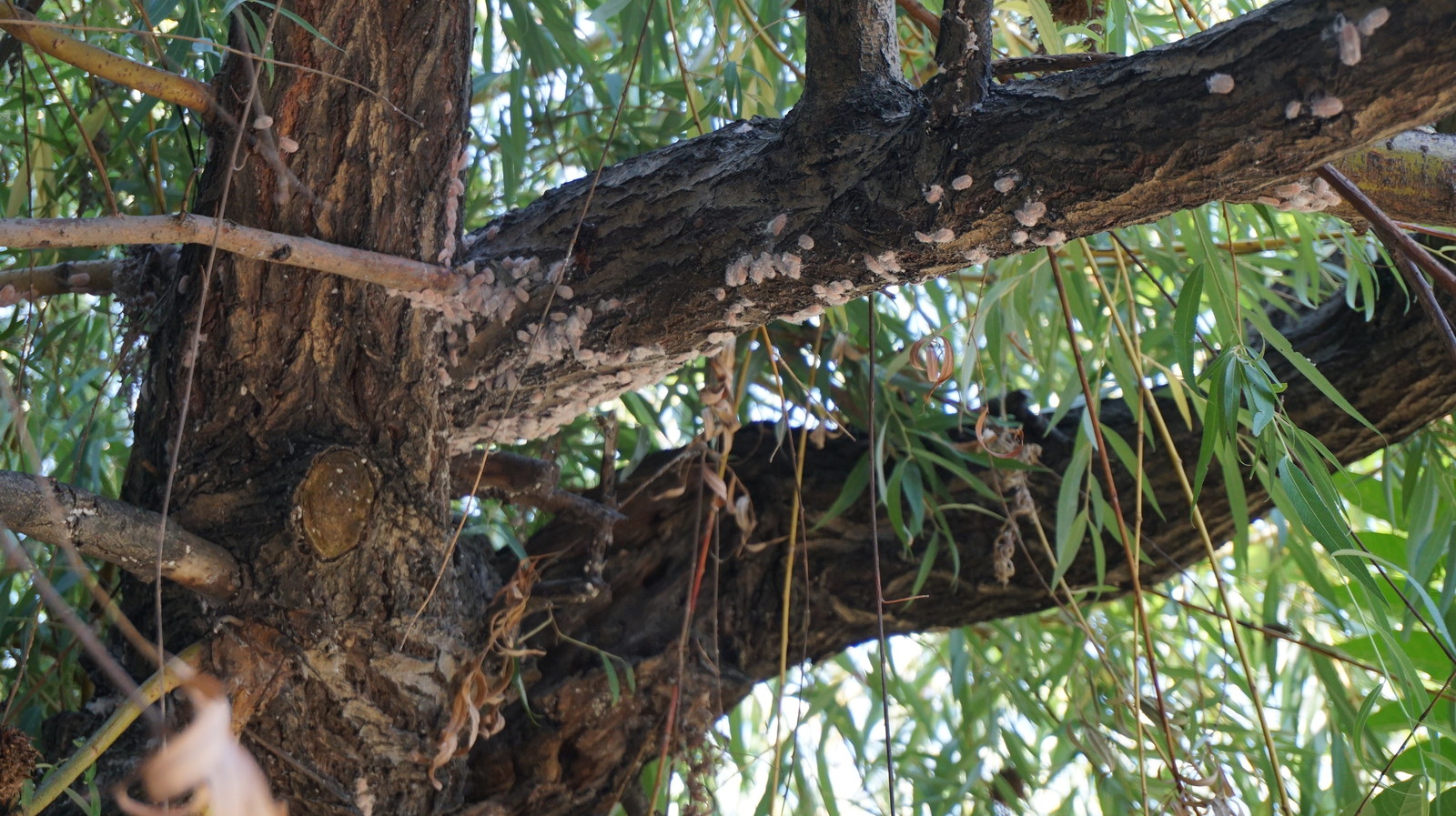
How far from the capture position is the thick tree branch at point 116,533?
0.73m

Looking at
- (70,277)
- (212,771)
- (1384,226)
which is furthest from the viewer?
(70,277)

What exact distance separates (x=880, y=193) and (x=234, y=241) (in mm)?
450

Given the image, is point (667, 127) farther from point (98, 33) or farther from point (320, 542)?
point (320, 542)

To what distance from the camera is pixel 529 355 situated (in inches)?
34.6

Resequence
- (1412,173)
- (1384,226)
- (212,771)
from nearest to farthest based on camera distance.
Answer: (212,771) < (1384,226) < (1412,173)

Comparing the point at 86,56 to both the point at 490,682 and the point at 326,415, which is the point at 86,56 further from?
the point at 490,682

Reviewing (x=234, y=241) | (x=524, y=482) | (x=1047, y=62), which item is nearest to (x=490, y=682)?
(x=524, y=482)

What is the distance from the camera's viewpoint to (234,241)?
0.73m

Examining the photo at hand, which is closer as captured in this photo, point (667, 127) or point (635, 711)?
point (635, 711)

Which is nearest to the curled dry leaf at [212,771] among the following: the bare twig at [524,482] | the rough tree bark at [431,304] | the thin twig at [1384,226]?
the rough tree bark at [431,304]

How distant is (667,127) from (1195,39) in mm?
931

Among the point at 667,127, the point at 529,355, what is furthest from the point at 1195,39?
the point at 667,127

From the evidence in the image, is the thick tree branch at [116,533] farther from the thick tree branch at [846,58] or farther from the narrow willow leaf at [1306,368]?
the narrow willow leaf at [1306,368]

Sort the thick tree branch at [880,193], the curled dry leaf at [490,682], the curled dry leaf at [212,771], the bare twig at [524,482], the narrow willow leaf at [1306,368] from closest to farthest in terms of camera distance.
A: the curled dry leaf at [212,771]
the thick tree branch at [880,193]
the narrow willow leaf at [1306,368]
the curled dry leaf at [490,682]
the bare twig at [524,482]
